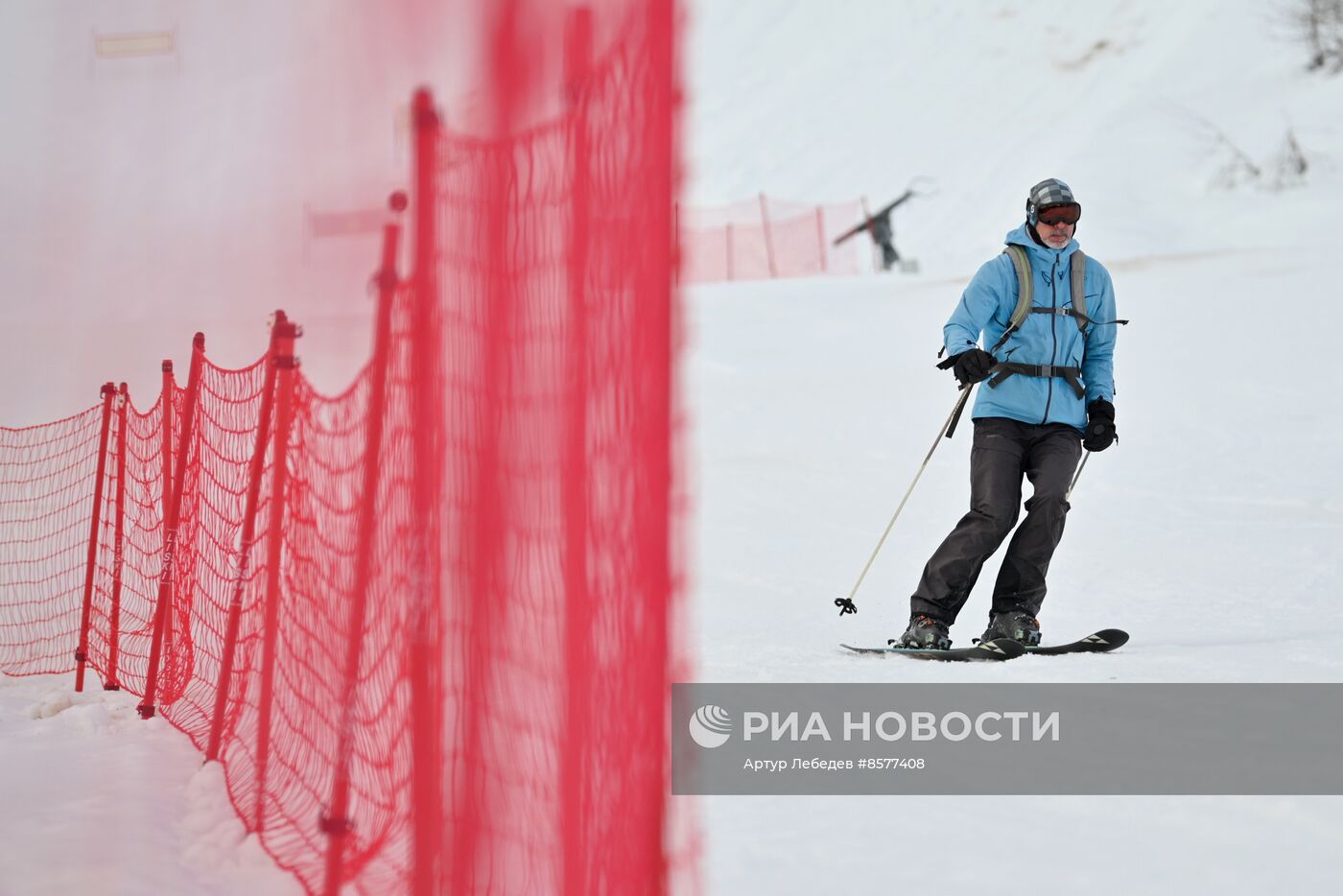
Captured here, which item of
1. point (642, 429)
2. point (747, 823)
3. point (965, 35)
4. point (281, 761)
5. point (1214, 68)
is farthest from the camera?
point (965, 35)

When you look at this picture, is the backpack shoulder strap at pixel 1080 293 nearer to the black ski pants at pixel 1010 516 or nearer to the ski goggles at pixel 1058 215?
the ski goggles at pixel 1058 215

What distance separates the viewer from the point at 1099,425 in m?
5.16

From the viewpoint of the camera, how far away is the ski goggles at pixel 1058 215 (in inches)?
199

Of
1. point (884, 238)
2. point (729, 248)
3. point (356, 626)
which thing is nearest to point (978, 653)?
point (356, 626)

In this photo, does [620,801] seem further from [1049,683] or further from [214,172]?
[1049,683]

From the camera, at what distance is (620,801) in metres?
2.11

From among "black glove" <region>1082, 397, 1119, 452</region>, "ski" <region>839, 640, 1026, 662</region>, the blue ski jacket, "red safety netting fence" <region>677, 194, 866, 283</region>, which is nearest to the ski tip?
"ski" <region>839, 640, 1026, 662</region>

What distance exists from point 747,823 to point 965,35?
2223 inches

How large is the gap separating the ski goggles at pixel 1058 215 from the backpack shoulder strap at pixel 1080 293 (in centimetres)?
14

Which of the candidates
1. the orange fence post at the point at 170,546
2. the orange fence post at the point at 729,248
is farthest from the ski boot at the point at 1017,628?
the orange fence post at the point at 729,248

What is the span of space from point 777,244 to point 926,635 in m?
21.9

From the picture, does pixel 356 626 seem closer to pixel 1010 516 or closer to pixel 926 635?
pixel 926 635

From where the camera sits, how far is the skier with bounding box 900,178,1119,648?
5082 millimetres

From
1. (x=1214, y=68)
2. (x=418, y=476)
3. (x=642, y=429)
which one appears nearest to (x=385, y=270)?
(x=418, y=476)
